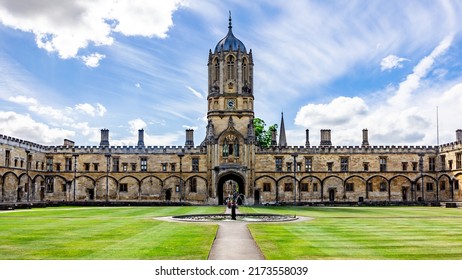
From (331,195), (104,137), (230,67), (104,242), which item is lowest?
(104,242)

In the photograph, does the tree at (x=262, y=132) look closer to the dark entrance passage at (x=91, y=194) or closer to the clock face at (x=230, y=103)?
→ the clock face at (x=230, y=103)

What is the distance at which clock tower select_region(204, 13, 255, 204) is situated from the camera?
57.9 meters

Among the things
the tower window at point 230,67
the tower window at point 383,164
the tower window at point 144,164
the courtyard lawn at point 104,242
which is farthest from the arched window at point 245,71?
the courtyard lawn at point 104,242

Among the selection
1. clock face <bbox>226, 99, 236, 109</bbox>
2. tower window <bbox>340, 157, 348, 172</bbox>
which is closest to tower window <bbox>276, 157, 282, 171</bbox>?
tower window <bbox>340, 157, 348, 172</bbox>

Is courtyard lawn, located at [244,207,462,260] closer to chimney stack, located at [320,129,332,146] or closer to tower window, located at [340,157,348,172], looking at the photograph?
tower window, located at [340,157,348,172]

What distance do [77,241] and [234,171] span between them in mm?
41189

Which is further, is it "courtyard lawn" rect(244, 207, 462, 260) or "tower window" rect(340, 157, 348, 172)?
"tower window" rect(340, 157, 348, 172)

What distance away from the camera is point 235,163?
190 feet

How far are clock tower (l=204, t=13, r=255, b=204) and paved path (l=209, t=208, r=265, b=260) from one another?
36109mm

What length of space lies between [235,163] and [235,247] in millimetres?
41805

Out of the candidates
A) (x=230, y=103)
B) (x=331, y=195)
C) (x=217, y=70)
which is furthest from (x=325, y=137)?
(x=217, y=70)

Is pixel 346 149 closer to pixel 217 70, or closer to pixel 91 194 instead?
pixel 217 70

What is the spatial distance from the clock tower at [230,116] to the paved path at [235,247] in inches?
1422

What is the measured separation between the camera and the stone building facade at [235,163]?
5891cm
